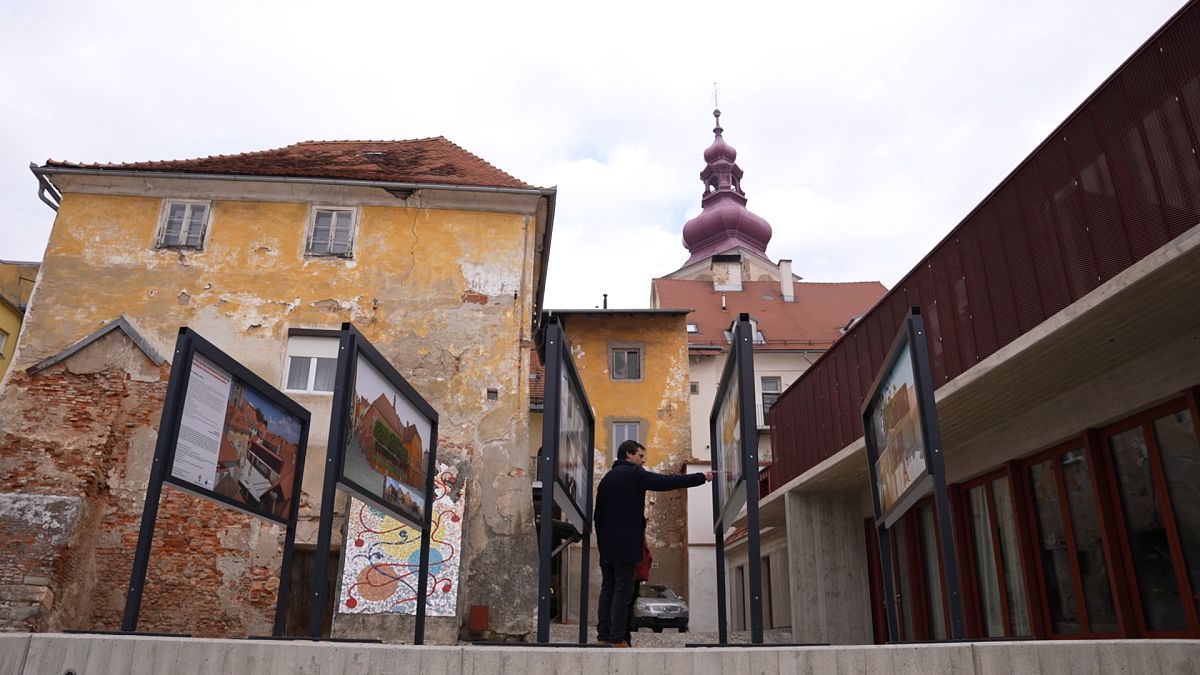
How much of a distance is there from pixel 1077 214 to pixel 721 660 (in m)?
5.25

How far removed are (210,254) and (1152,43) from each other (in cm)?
1645

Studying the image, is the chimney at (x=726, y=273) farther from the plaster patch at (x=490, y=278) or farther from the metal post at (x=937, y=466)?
the metal post at (x=937, y=466)

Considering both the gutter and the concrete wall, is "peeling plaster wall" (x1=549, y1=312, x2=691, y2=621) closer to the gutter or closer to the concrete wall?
the gutter

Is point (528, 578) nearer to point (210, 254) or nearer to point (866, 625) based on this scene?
point (866, 625)

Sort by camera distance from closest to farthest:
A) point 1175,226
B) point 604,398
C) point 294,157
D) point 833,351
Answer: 1. point 1175,226
2. point 833,351
3. point 294,157
4. point 604,398

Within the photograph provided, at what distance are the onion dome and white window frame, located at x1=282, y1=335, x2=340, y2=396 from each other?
179 ft

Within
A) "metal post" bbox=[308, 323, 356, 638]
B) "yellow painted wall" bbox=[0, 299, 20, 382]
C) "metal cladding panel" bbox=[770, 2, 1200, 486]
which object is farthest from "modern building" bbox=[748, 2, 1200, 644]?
"yellow painted wall" bbox=[0, 299, 20, 382]

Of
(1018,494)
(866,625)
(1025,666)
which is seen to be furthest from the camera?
(866,625)

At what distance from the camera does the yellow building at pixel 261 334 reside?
15.0 m

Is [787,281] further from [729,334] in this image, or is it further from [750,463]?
[750,463]

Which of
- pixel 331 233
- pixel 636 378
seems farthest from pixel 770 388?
pixel 331 233

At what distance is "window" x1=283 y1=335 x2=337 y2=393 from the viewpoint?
1709 centimetres

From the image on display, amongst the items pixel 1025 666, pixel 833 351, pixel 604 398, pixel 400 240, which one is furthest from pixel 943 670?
pixel 604 398

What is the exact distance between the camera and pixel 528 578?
1622 centimetres
